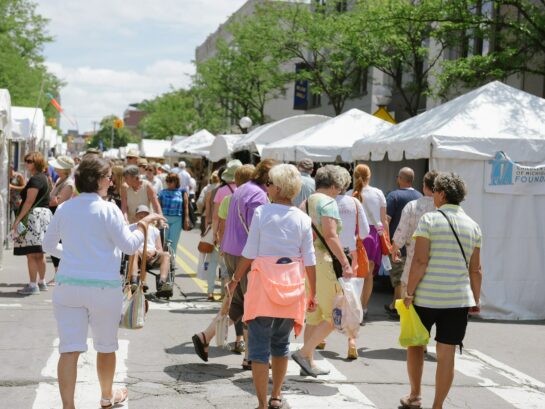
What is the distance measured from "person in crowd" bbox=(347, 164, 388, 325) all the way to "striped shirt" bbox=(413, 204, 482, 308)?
4.24 metres

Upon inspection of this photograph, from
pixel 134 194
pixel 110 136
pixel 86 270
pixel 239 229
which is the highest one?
pixel 110 136

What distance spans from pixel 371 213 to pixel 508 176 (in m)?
2.05

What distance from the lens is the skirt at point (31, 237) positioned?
11317 millimetres

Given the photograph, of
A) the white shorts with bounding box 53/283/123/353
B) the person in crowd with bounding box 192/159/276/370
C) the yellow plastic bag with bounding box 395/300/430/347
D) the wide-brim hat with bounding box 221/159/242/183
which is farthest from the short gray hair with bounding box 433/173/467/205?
the wide-brim hat with bounding box 221/159/242/183

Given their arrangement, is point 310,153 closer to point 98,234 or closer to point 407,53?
point 407,53

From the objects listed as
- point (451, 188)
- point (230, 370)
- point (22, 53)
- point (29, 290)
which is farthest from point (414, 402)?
point (22, 53)

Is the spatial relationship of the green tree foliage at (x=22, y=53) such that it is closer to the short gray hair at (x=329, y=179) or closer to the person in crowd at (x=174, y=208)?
the person in crowd at (x=174, y=208)

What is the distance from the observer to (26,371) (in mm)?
6992

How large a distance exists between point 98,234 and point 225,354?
306 centimetres

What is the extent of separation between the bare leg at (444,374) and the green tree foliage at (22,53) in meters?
36.2

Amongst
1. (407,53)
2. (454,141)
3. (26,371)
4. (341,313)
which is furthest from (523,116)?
(407,53)

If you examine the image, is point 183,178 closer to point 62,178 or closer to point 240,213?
point 62,178

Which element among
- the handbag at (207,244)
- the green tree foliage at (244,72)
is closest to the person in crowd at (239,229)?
the handbag at (207,244)

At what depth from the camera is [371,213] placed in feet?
33.9
